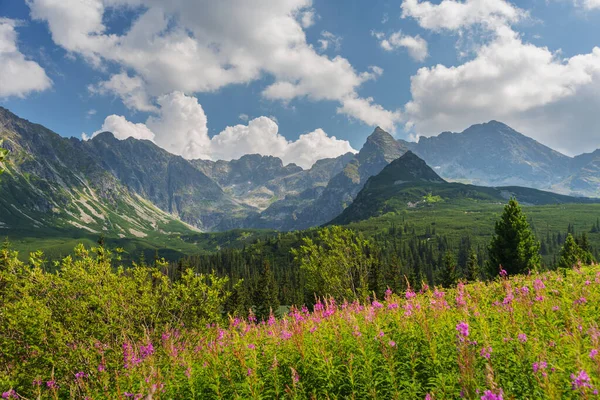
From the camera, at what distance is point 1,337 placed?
38.0 ft

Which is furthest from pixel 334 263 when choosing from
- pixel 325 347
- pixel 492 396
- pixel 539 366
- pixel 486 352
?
pixel 492 396

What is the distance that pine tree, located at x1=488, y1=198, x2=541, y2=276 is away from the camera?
163 ft

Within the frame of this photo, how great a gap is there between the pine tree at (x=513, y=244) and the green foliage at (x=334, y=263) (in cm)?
3024

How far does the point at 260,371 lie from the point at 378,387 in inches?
112

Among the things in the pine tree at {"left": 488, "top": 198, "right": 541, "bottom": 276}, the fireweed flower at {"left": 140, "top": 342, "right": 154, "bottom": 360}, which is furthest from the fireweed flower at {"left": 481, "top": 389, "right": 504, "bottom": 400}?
the pine tree at {"left": 488, "top": 198, "right": 541, "bottom": 276}

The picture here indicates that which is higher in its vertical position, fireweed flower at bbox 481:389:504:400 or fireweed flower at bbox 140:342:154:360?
fireweed flower at bbox 481:389:504:400

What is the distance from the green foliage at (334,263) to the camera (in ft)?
101

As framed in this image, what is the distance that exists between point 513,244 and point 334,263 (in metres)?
36.2

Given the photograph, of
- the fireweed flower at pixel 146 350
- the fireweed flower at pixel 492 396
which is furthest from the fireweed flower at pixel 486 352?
the fireweed flower at pixel 146 350

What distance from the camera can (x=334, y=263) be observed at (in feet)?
105

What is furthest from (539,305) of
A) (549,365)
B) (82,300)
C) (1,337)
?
(1,337)

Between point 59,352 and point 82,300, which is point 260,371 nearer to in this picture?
point 59,352

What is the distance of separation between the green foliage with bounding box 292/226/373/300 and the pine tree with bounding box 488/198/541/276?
30.2m

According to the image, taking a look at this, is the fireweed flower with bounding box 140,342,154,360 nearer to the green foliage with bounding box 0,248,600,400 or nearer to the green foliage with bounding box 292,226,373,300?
the green foliage with bounding box 0,248,600,400
